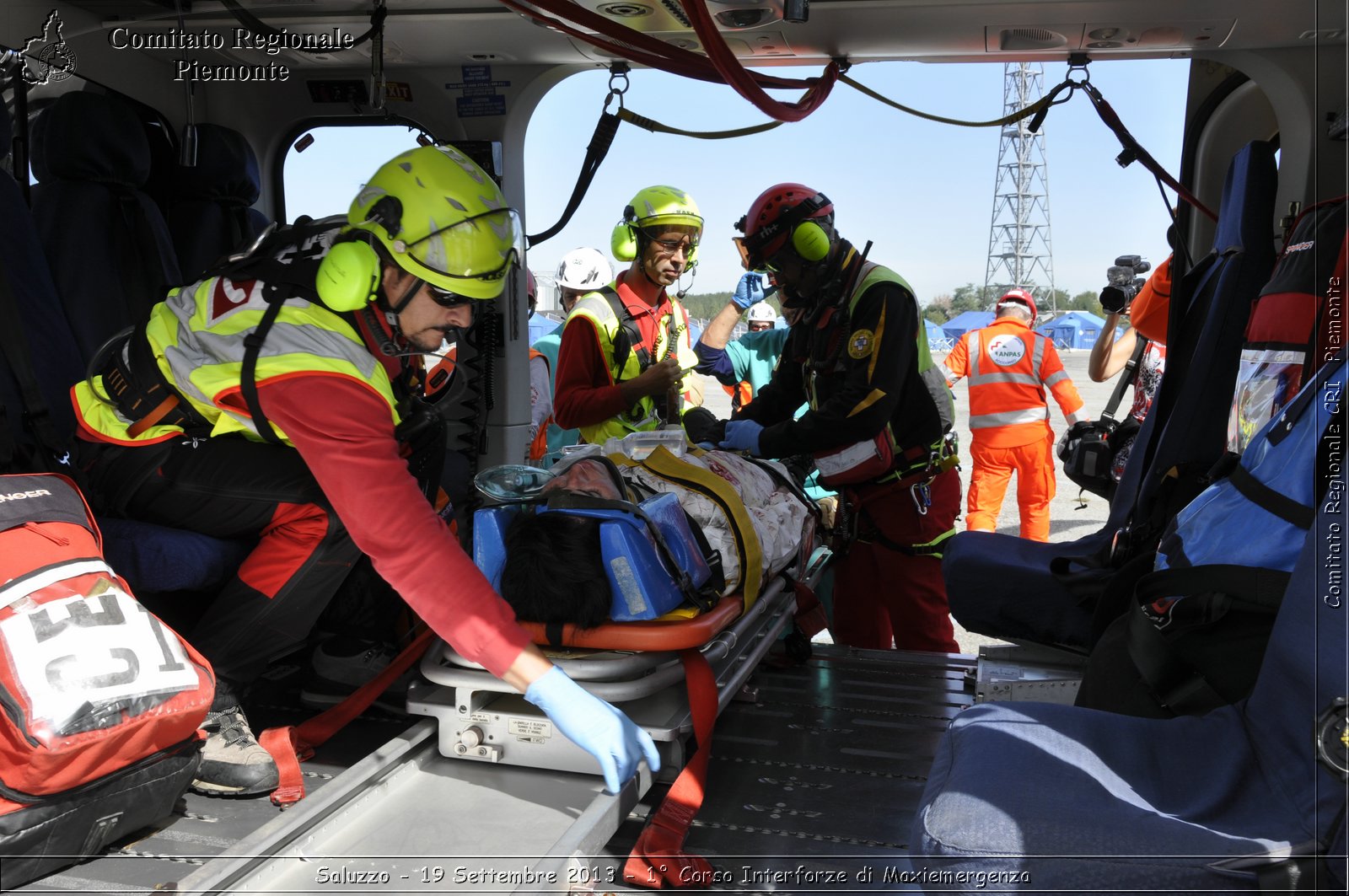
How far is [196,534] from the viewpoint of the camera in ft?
8.35

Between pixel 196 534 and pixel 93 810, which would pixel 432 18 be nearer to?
pixel 196 534

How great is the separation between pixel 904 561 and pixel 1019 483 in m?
3.40

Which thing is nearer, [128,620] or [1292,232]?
[128,620]

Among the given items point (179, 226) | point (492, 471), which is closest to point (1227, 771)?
point (492, 471)

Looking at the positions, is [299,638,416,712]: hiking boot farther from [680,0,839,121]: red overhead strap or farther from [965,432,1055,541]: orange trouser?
[965,432,1055,541]: orange trouser

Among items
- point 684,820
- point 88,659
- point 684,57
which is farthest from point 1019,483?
point 88,659

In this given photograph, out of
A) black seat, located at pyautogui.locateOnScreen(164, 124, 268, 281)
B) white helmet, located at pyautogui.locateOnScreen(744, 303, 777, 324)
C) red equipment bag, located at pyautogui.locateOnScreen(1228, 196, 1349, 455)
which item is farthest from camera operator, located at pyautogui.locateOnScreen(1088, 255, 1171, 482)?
black seat, located at pyautogui.locateOnScreen(164, 124, 268, 281)

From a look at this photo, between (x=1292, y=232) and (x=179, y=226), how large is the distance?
3.52 metres

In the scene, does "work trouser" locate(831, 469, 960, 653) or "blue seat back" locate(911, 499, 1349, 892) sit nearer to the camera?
"blue seat back" locate(911, 499, 1349, 892)

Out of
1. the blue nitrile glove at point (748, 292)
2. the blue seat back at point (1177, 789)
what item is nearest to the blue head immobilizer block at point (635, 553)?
the blue seat back at point (1177, 789)

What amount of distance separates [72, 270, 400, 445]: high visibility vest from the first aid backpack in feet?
1.35

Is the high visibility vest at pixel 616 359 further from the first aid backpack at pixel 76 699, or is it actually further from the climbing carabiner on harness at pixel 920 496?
the first aid backpack at pixel 76 699

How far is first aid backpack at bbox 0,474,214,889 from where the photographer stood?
1796 mm

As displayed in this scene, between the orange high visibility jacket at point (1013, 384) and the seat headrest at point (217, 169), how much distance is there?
4.95 metres
